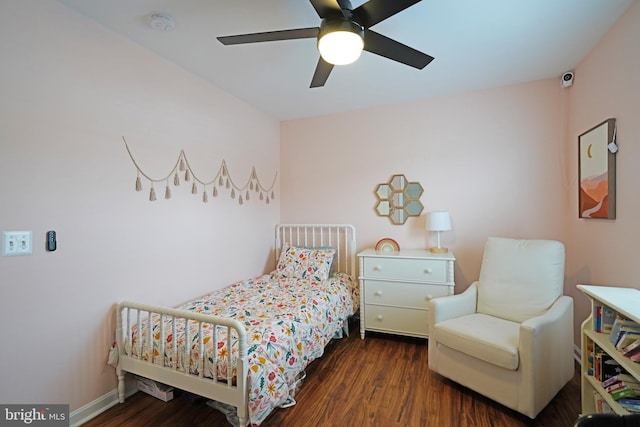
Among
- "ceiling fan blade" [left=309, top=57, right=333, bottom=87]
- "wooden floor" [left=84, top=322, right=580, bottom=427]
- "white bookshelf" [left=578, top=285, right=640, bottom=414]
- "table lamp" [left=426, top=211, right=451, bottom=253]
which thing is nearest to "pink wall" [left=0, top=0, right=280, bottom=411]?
"wooden floor" [left=84, top=322, right=580, bottom=427]

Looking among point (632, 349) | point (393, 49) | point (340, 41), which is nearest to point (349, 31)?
point (340, 41)

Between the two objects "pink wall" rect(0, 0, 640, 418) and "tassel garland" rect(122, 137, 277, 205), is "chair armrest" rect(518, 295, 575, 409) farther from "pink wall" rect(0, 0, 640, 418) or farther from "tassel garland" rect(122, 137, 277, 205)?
"tassel garland" rect(122, 137, 277, 205)

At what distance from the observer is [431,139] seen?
3127 mm

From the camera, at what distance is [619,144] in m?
1.89

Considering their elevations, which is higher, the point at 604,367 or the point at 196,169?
the point at 196,169

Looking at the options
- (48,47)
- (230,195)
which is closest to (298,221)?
(230,195)

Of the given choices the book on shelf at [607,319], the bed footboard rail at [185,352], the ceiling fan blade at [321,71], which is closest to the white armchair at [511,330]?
the book on shelf at [607,319]

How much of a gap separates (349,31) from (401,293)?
221 cm

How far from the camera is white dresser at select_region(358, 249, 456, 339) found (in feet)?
8.71

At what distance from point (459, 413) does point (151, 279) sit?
226cm

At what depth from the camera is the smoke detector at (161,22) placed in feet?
5.84

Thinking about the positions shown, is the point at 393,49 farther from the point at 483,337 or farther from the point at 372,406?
the point at 372,406

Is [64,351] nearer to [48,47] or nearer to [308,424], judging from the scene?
[308,424]

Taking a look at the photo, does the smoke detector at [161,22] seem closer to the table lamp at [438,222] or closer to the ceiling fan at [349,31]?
the ceiling fan at [349,31]
